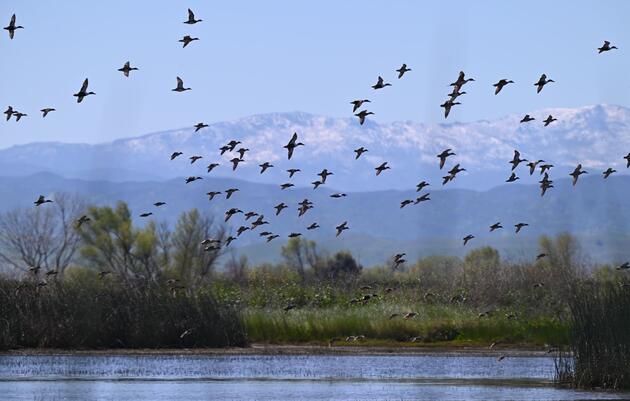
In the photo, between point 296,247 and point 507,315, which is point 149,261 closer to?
point 507,315

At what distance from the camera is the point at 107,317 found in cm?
5206

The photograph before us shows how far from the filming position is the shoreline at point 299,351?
1996 inches

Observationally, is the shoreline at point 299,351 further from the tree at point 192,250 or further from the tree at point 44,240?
the tree at point 192,250

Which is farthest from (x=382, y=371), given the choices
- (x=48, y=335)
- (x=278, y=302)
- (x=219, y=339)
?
(x=278, y=302)

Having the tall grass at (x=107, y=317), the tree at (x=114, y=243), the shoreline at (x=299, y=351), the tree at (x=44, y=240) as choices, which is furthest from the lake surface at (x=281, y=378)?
the tree at (x=114, y=243)

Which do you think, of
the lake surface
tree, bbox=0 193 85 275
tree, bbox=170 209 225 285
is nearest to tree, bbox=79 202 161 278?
tree, bbox=0 193 85 275

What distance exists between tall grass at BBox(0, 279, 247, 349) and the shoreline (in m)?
0.42

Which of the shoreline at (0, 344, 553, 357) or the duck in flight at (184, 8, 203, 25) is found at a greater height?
the duck in flight at (184, 8, 203, 25)

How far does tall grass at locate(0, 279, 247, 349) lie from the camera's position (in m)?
50.8

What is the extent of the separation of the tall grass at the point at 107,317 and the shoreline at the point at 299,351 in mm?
423

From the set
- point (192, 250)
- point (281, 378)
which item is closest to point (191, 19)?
point (281, 378)

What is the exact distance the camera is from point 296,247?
16025 cm

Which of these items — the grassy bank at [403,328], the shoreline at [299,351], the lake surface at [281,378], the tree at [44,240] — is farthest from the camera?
the tree at [44,240]

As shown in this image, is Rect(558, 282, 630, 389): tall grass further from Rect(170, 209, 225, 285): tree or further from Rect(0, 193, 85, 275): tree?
Rect(170, 209, 225, 285): tree
